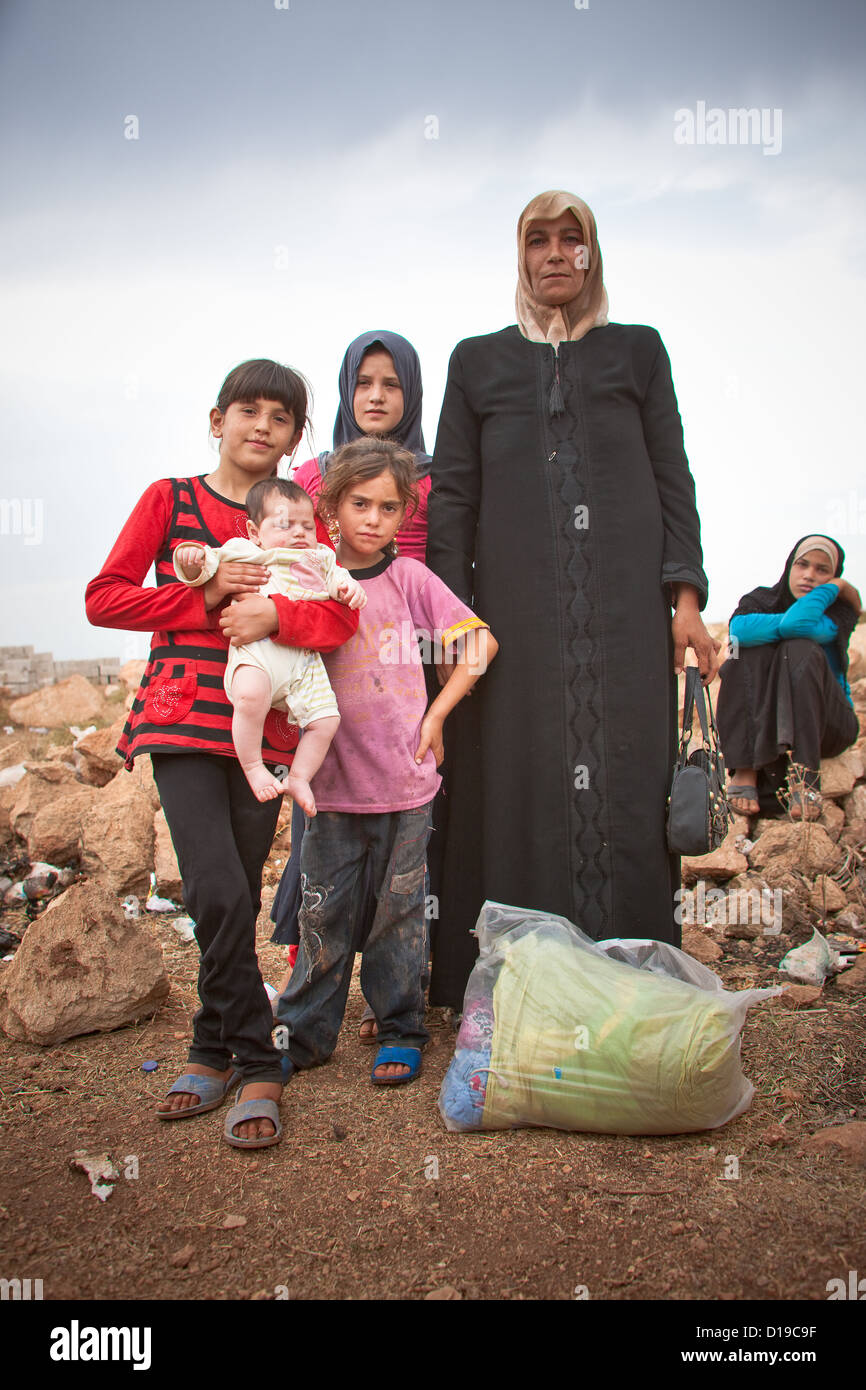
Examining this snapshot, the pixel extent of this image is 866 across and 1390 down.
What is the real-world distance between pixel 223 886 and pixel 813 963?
7.25ft

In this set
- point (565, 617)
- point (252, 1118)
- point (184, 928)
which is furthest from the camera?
point (184, 928)

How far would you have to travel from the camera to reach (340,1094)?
243cm

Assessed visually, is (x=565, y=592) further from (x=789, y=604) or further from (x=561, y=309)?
(x=789, y=604)

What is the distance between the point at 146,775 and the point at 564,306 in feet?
13.4

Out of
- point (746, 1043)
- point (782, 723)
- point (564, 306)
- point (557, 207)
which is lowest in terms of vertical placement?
point (746, 1043)

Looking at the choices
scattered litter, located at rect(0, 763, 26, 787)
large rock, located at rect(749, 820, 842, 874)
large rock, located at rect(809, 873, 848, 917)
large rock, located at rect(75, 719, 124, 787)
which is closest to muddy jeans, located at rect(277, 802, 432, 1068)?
large rock, located at rect(809, 873, 848, 917)

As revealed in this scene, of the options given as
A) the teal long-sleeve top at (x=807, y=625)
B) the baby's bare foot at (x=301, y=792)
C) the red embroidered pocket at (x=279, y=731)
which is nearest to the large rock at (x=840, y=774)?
the teal long-sleeve top at (x=807, y=625)

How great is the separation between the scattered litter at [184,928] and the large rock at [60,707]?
291 inches

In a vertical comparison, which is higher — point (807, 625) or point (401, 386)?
point (401, 386)

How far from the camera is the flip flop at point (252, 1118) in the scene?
212 centimetres

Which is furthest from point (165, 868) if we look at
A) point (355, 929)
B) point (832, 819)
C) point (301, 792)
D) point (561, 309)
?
point (832, 819)

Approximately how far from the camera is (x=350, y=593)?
2.31 m
